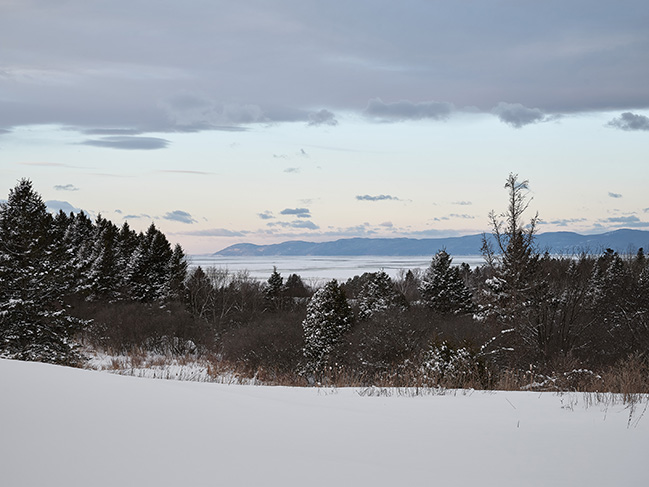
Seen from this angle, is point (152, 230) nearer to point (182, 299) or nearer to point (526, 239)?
point (182, 299)

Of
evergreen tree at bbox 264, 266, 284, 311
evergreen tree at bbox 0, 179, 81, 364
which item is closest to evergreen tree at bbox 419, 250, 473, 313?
evergreen tree at bbox 264, 266, 284, 311

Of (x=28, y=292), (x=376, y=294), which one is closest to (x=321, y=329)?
(x=376, y=294)

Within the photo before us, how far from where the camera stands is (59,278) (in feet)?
88.7

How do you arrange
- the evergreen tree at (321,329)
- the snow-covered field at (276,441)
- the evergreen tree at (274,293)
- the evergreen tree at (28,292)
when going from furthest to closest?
the evergreen tree at (274,293), the evergreen tree at (321,329), the evergreen tree at (28,292), the snow-covered field at (276,441)

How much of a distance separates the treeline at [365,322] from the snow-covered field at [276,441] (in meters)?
4.07

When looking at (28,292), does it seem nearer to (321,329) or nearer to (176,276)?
(321,329)

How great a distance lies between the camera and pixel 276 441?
4441 millimetres

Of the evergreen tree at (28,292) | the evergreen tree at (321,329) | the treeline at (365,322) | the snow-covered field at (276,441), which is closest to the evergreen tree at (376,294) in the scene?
the treeline at (365,322)

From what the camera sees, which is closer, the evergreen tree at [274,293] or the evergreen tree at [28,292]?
the evergreen tree at [28,292]

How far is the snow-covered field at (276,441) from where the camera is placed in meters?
3.59

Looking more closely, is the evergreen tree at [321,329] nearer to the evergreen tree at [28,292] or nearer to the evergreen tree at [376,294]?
the evergreen tree at [376,294]

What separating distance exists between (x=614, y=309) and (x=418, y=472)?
106 ft

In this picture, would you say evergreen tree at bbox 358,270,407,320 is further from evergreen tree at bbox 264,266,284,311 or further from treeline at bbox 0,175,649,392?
evergreen tree at bbox 264,266,284,311

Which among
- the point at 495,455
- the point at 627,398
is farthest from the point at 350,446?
the point at 627,398
